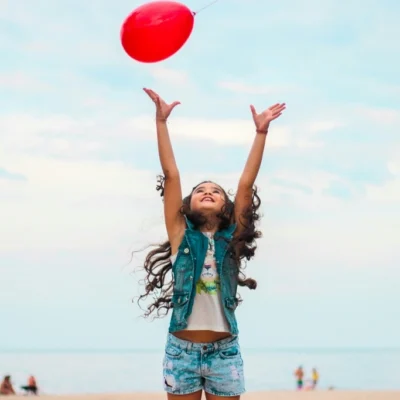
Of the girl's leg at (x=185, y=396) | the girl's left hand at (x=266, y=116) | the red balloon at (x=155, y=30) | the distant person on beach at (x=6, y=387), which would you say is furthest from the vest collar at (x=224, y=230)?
the distant person on beach at (x=6, y=387)

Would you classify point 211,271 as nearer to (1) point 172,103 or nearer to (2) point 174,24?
(1) point 172,103

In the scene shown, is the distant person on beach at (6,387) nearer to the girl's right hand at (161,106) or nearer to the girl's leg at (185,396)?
the girl's leg at (185,396)

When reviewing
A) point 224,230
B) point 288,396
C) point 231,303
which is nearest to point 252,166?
point 224,230

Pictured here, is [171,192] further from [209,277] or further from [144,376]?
[144,376]

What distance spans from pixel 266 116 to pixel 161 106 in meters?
0.73

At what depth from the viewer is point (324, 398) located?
1510 cm

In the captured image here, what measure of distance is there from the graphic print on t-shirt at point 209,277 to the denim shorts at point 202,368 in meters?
0.34

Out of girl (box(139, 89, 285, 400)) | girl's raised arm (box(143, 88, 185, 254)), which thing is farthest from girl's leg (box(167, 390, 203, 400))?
girl's raised arm (box(143, 88, 185, 254))

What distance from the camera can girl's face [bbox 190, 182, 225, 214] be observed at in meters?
6.28

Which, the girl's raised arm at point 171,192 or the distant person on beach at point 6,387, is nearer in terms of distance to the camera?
the girl's raised arm at point 171,192

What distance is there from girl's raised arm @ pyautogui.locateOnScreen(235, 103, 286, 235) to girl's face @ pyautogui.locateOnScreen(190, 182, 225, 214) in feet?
0.41

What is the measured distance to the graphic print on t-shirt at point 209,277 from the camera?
6059 mm

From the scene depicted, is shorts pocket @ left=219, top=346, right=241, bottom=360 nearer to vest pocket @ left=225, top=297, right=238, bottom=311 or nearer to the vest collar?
vest pocket @ left=225, top=297, right=238, bottom=311

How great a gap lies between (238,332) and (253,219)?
2.66 feet
